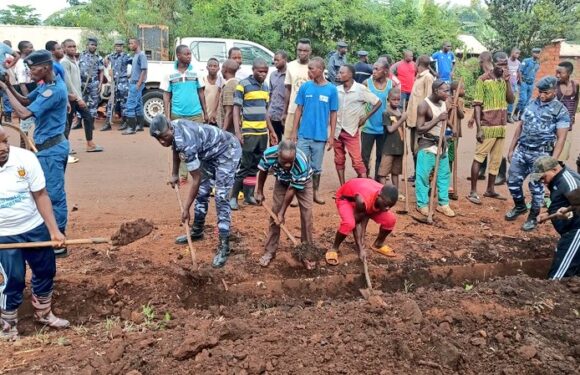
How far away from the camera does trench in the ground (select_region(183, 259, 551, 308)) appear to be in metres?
5.09

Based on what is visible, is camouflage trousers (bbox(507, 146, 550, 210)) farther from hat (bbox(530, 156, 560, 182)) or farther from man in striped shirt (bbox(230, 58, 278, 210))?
man in striped shirt (bbox(230, 58, 278, 210))

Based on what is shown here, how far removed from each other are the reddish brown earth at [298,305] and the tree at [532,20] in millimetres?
14233

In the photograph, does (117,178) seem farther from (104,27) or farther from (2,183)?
(104,27)

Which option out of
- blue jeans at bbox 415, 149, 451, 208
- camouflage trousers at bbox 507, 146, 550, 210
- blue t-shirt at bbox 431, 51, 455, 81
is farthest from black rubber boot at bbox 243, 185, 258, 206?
blue t-shirt at bbox 431, 51, 455, 81

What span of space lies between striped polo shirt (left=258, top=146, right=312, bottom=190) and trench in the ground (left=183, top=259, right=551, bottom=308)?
3.26ft

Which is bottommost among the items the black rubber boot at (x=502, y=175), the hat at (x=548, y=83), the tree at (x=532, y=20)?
the black rubber boot at (x=502, y=175)

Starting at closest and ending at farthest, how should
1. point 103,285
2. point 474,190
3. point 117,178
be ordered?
point 103,285, point 474,190, point 117,178

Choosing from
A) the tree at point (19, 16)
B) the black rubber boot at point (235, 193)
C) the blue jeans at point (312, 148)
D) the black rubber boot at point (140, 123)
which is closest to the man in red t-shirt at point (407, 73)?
the black rubber boot at point (140, 123)

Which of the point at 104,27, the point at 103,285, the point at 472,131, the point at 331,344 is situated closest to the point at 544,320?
the point at 331,344

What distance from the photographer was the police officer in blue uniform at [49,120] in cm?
486

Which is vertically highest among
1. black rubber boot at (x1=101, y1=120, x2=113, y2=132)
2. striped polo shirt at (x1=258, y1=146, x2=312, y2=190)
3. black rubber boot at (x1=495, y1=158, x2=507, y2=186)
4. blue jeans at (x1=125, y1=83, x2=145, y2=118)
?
striped polo shirt at (x1=258, y1=146, x2=312, y2=190)

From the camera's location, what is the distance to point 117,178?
8.12 m

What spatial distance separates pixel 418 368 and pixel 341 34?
14632 millimetres

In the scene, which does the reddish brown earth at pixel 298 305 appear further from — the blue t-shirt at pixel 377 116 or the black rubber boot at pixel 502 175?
the blue t-shirt at pixel 377 116
